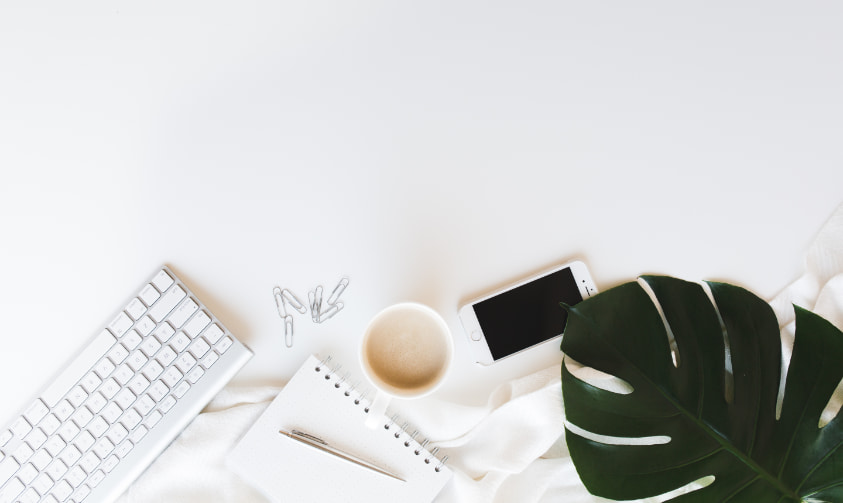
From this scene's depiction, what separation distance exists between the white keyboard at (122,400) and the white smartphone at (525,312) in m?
0.31

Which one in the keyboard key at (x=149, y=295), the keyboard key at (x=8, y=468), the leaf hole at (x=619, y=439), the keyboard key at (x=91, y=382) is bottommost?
the leaf hole at (x=619, y=439)

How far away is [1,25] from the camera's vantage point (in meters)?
0.70

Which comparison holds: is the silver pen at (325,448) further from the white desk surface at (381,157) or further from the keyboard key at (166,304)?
the keyboard key at (166,304)

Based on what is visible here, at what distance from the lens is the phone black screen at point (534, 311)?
28.3 inches

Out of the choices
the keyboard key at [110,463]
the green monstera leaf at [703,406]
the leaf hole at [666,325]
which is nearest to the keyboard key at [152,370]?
the keyboard key at [110,463]

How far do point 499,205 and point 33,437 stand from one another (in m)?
0.64

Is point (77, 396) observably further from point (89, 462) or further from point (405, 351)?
point (405, 351)

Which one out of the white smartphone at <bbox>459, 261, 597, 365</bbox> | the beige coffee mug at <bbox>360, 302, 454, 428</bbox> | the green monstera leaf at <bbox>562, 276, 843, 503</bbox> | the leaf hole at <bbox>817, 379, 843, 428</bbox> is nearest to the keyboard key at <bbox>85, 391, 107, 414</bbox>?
the beige coffee mug at <bbox>360, 302, 454, 428</bbox>

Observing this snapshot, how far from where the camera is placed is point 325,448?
0.69 metres

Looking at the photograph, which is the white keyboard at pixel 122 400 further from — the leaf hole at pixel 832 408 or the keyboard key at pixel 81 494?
the leaf hole at pixel 832 408

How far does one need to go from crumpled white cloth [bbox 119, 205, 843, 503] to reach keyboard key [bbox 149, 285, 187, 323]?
126mm

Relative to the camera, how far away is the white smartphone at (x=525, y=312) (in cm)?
72

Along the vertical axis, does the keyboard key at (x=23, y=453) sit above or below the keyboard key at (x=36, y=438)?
below

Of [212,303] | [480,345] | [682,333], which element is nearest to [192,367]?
[212,303]
